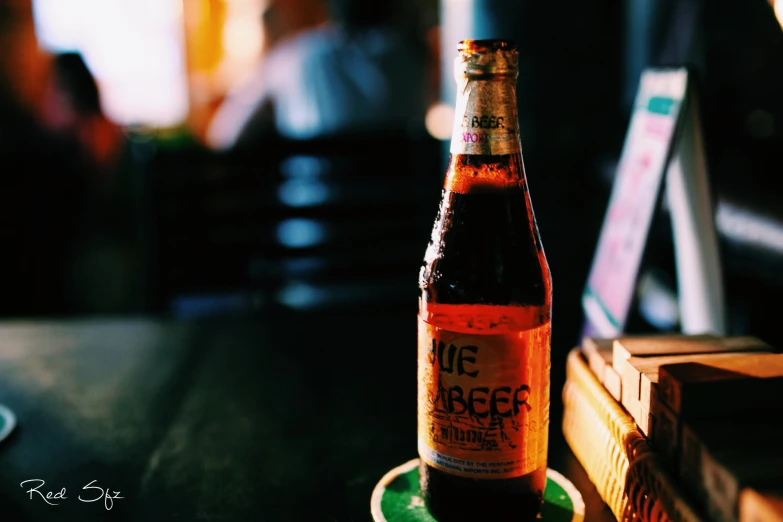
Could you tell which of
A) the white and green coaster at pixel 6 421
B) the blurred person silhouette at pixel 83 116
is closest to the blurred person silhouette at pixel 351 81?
the blurred person silhouette at pixel 83 116

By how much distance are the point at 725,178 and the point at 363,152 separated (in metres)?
0.92

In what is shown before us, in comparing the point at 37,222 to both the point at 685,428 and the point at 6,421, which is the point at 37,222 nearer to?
the point at 6,421

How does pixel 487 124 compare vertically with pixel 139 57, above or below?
below

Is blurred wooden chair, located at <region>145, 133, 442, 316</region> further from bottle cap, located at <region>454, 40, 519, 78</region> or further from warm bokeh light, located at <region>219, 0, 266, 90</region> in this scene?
warm bokeh light, located at <region>219, 0, 266, 90</region>

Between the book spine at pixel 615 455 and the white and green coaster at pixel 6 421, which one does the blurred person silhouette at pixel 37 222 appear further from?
the book spine at pixel 615 455

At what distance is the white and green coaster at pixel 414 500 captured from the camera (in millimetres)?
631

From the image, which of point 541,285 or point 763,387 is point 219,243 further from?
point 763,387

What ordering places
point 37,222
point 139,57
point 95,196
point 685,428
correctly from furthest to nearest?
point 139,57 → point 95,196 → point 37,222 → point 685,428

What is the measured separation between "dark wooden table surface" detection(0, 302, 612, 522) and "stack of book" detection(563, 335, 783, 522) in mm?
62

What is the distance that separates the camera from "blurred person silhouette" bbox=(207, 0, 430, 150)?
265cm

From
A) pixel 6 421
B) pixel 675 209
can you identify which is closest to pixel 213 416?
pixel 6 421

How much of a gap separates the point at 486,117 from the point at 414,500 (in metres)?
0.35

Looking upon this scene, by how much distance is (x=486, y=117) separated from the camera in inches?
23.6

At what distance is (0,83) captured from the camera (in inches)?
191
